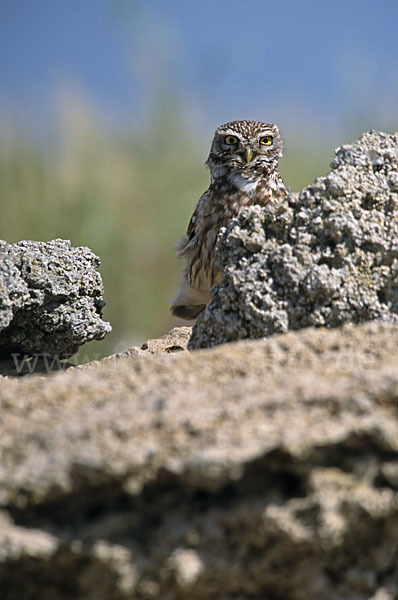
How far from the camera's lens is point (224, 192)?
199 inches

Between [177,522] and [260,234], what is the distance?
160cm

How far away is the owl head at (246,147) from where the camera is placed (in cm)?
523

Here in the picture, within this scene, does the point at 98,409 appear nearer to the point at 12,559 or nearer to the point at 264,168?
the point at 12,559

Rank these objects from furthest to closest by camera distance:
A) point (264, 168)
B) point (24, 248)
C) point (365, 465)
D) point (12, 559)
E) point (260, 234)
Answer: point (264, 168) < point (24, 248) < point (260, 234) < point (365, 465) < point (12, 559)

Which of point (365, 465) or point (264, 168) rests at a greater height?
point (264, 168)

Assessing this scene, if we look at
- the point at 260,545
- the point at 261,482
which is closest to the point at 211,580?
the point at 260,545

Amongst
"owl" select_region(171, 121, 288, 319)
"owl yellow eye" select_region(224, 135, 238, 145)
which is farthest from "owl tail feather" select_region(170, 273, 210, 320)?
"owl yellow eye" select_region(224, 135, 238, 145)

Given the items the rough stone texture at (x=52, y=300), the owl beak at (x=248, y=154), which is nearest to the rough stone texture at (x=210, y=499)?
the rough stone texture at (x=52, y=300)

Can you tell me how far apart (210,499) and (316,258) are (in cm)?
142

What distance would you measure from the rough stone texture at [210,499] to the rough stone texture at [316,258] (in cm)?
100

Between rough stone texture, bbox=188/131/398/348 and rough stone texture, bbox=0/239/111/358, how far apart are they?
78 centimetres

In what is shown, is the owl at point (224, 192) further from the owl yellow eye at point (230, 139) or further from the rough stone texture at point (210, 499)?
the rough stone texture at point (210, 499)

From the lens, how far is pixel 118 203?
31.7 feet

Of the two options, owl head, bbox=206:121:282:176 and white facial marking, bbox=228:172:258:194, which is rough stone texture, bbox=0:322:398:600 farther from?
owl head, bbox=206:121:282:176
